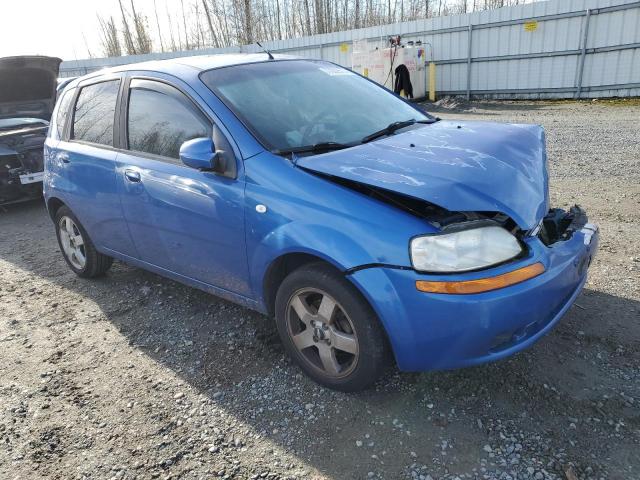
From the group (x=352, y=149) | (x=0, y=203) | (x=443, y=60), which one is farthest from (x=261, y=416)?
(x=443, y=60)

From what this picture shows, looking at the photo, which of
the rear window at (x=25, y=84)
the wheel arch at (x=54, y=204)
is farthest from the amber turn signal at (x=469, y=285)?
the rear window at (x=25, y=84)

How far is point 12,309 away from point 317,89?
309 cm

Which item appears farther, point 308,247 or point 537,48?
point 537,48

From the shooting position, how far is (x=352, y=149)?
2770 millimetres

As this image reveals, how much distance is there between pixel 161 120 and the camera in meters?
3.30

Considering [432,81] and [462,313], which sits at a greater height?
[432,81]

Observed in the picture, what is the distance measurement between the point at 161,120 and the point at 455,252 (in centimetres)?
216

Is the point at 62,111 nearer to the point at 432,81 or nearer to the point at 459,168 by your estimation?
the point at 459,168

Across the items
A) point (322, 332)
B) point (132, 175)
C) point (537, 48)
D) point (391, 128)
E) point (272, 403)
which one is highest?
point (537, 48)

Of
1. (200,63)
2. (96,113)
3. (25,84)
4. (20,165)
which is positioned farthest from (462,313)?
(25,84)

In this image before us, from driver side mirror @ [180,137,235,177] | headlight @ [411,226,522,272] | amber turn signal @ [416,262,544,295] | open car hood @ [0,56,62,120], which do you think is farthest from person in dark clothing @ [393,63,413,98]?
amber turn signal @ [416,262,544,295]

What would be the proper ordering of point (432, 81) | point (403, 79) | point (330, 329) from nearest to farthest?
1. point (330, 329)
2. point (403, 79)
3. point (432, 81)

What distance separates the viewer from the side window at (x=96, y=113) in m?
3.74

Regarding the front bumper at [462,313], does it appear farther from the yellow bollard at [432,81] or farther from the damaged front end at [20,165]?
the yellow bollard at [432,81]
